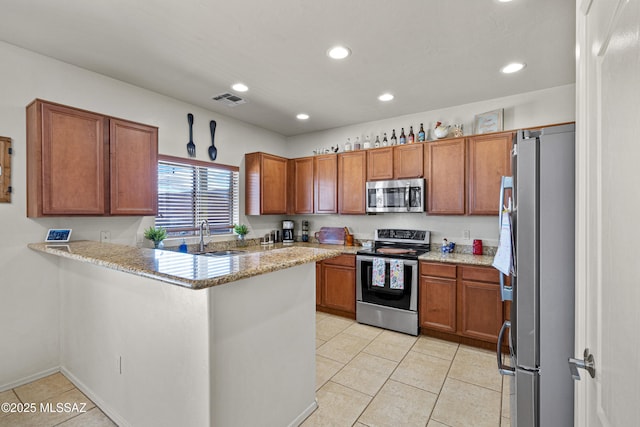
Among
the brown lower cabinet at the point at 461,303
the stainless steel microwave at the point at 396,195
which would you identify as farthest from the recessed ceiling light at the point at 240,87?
the brown lower cabinet at the point at 461,303

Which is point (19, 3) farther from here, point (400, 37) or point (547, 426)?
point (547, 426)

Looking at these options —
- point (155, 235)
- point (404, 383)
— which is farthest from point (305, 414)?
point (155, 235)

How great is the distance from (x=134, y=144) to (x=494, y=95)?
390 cm

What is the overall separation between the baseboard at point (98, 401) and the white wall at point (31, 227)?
0.98 ft

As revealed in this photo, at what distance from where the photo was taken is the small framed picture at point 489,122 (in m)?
3.38

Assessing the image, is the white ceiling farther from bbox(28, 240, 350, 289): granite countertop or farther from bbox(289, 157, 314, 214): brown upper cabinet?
bbox(28, 240, 350, 289): granite countertop

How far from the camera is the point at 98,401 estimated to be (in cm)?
216

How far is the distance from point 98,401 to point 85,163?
1880mm

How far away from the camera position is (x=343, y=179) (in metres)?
4.34

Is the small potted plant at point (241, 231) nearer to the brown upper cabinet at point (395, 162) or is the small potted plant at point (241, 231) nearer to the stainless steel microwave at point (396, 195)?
the stainless steel microwave at point (396, 195)

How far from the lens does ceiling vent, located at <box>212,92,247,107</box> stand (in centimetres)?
338

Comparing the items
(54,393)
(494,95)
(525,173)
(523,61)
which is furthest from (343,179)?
(54,393)

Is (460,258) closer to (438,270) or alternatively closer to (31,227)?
(438,270)

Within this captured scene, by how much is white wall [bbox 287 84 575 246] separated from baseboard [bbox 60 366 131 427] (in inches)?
133
